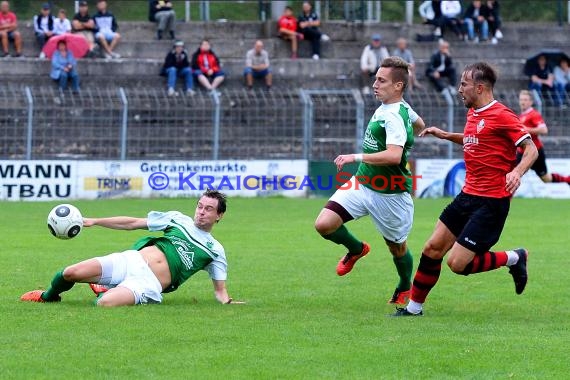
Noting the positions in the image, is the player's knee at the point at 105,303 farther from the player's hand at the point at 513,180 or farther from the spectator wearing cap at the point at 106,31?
the spectator wearing cap at the point at 106,31

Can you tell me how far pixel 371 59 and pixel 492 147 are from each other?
2164cm

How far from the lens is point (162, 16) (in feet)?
106

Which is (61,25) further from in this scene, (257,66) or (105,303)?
(105,303)

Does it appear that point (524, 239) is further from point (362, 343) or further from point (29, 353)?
point (29, 353)

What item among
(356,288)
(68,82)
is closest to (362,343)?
(356,288)

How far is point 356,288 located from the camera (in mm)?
11578

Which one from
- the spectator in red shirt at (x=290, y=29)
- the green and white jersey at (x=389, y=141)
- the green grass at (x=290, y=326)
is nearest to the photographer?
the green grass at (x=290, y=326)

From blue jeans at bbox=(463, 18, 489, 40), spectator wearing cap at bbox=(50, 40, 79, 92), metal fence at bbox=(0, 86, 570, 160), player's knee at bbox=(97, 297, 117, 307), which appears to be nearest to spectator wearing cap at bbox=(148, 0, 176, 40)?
spectator wearing cap at bbox=(50, 40, 79, 92)

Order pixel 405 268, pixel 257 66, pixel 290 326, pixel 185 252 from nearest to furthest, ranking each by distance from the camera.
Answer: pixel 290 326
pixel 185 252
pixel 405 268
pixel 257 66

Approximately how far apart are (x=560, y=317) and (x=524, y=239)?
7.67 metres

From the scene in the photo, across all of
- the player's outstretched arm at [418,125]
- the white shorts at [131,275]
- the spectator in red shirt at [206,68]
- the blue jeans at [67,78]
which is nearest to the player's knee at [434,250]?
the player's outstretched arm at [418,125]

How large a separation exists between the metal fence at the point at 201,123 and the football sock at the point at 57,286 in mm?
15772

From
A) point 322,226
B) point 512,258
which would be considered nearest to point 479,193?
point 512,258

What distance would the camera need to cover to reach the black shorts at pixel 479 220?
9211 millimetres
